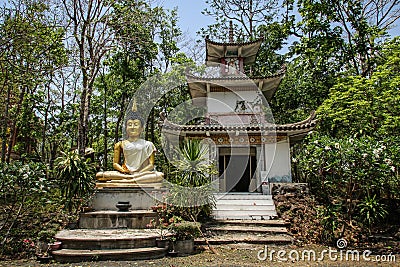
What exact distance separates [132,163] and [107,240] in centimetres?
356

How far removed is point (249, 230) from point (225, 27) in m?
14.9

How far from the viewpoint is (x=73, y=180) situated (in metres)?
7.43

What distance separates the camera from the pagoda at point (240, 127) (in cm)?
1153

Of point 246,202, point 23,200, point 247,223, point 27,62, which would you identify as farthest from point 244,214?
point 27,62

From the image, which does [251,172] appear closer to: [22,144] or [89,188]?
[89,188]

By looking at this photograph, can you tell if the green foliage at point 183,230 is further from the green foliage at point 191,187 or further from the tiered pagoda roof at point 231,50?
the tiered pagoda roof at point 231,50

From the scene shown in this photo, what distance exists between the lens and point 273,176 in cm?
1155

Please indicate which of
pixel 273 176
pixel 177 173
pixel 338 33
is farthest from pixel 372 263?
pixel 338 33

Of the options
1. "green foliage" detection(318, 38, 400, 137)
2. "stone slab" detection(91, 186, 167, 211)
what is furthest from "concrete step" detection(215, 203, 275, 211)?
"green foliage" detection(318, 38, 400, 137)

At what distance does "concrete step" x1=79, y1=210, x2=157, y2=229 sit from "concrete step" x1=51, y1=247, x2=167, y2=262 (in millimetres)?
1358

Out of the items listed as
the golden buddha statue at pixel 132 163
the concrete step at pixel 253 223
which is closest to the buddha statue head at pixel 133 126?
the golden buddha statue at pixel 132 163

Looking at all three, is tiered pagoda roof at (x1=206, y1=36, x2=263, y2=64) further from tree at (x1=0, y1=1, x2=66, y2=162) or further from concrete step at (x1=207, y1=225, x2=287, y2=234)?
concrete step at (x1=207, y1=225, x2=287, y2=234)

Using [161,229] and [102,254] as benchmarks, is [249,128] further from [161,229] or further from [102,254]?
[102,254]

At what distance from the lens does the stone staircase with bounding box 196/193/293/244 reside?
22.9 feet
